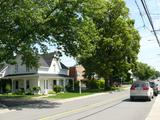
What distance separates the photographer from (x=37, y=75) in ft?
196

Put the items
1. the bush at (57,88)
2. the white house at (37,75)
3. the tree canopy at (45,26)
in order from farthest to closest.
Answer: the bush at (57,88)
the white house at (37,75)
the tree canopy at (45,26)

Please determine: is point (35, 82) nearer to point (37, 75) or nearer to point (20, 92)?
point (37, 75)

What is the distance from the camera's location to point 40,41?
1375 inches

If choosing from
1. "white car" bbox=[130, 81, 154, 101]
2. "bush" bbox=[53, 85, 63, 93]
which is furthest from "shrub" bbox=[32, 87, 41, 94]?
"white car" bbox=[130, 81, 154, 101]

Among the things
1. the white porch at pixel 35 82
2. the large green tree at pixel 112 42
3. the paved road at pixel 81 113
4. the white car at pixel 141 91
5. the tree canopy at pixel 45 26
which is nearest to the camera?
the paved road at pixel 81 113

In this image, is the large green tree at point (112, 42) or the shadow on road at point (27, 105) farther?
the large green tree at point (112, 42)

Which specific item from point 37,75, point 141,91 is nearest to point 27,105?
Answer: point 141,91

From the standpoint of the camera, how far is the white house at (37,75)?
61.1 meters

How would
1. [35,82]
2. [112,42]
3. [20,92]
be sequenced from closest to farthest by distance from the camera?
[20,92], [35,82], [112,42]

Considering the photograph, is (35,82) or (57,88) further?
(57,88)


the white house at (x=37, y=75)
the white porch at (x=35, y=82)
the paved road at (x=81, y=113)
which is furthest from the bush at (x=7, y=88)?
the paved road at (x=81, y=113)

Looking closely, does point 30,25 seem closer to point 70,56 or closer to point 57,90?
point 70,56

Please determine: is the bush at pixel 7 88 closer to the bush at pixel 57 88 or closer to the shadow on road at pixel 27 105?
the bush at pixel 57 88

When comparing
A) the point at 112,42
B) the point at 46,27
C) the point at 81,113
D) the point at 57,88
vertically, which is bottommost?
the point at 81,113
